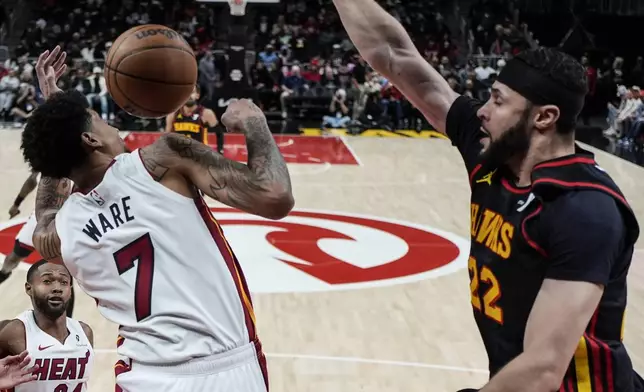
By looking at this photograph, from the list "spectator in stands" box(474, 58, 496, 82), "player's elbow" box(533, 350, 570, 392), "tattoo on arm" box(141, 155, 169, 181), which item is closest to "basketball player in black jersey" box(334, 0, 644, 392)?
"player's elbow" box(533, 350, 570, 392)

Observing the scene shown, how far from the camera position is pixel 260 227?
34.4 feet

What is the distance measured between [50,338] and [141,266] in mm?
1839

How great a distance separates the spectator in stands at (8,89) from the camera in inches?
859

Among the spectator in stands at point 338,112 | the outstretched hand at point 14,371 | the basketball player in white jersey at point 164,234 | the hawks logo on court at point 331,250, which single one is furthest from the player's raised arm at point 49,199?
the spectator in stands at point 338,112

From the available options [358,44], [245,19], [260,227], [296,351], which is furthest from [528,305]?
[245,19]

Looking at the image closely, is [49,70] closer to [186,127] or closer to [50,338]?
[50,338]

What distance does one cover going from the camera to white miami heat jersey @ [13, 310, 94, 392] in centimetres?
416

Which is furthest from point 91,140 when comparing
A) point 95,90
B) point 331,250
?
point 95,90

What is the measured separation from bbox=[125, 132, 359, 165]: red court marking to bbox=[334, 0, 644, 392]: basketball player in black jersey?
42.2 ft

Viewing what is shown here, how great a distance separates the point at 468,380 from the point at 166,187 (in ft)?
12.7

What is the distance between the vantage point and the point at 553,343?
2205 mm

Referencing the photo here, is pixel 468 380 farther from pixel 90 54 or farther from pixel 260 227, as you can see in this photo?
pixel 90 54

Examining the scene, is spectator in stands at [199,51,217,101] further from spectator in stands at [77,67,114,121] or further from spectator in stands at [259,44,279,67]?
spectator in stands at [77,67,114,121]

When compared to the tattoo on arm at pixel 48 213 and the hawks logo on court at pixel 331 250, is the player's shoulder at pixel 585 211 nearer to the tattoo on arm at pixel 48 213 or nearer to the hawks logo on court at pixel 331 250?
the tattoo on arm at pixel 48 213
